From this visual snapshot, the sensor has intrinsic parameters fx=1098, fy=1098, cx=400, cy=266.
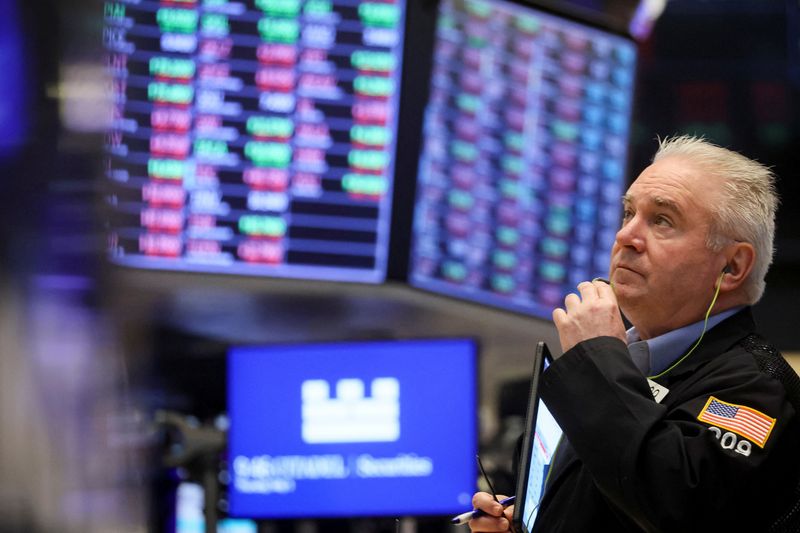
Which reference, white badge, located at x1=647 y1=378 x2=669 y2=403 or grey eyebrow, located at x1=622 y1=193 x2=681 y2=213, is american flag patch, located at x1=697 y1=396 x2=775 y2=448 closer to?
white badge, located at x1=647 y1=378 x2=669 y2=403

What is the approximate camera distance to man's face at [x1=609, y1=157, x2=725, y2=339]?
55.6 inches

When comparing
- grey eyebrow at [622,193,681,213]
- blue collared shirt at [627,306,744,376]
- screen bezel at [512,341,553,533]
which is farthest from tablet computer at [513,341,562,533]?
grey eyebrow at [622,193,681,213]

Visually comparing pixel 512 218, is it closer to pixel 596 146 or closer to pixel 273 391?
pixel 596 146

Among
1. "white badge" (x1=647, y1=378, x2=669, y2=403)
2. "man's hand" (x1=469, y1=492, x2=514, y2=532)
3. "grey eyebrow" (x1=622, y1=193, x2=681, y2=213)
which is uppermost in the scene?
Answer: "grey eyebrow" (x1=622, y1=193, x2=681, y2=213)

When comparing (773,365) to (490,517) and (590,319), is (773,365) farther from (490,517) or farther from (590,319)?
Answer: (490,517)

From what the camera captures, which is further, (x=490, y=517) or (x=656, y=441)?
(x=490, y=517)

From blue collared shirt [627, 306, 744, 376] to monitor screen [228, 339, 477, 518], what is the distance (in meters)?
1.62

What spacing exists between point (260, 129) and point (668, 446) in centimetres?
224

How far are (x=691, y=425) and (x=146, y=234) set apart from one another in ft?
7.43

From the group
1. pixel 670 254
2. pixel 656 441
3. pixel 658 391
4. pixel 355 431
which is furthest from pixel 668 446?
pixel 355 431

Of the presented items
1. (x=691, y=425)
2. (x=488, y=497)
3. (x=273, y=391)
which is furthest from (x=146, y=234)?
(x=691, y=425)

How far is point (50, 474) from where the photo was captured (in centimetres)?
46

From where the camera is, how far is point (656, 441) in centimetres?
121

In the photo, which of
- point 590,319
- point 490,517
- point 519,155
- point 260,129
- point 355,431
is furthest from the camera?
point 519,155
